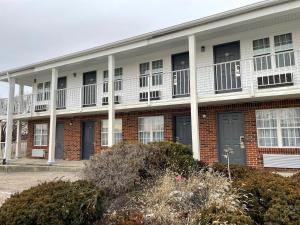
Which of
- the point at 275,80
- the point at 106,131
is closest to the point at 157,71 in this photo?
the point at 106,131

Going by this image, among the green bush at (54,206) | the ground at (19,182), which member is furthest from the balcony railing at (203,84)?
the green bush at (54,206)

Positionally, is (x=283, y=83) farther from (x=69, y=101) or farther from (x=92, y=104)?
(x=69, y=101)

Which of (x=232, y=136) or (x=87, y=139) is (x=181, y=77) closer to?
(x=232, y=136)

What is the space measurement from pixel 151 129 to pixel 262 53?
5.91 metres

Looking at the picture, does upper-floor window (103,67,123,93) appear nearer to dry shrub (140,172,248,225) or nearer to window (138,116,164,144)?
window (138,116,164,144)

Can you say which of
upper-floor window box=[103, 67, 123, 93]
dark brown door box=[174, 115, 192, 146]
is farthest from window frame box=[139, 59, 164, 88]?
dark brown door box=[174, 115, 192, 146]

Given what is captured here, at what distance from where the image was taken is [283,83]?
999cm

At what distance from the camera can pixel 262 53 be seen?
35.2 feet

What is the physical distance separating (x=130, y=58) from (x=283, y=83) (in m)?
7.38

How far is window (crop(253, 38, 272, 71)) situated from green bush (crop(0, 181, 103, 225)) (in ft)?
27.7

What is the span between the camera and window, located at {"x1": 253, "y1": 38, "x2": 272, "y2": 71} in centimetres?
1046

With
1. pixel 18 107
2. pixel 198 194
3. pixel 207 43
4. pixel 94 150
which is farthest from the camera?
pixel 18 107

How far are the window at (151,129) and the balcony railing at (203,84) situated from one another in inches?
40.4

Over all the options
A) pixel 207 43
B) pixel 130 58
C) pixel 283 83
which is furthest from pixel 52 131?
pixel 283 83
